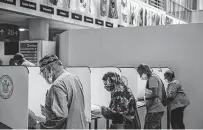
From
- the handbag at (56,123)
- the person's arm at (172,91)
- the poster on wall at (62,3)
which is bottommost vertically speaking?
the handbag at (56,123)

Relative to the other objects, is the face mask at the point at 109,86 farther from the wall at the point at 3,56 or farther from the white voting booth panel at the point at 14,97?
the wall at the point at 3,56

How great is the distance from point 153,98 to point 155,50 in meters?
2.38

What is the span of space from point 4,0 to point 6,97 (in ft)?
16.1

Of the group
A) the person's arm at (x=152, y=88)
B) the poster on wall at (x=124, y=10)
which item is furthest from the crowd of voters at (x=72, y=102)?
the poster on wall at (x=124, y=10)

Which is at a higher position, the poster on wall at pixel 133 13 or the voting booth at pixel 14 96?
the poster on wall at pixel 133 13

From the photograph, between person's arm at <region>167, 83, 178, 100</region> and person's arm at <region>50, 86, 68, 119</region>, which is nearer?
person's arm at <region>50, 86, 68, 119</region>

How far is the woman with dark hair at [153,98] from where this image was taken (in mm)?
4785

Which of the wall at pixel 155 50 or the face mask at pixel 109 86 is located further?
the wall at pixel 155 50

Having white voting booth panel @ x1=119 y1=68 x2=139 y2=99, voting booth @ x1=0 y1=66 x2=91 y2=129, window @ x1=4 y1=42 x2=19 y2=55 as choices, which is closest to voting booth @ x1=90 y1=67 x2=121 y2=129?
white voting booth panel @ x1=119 y1=68 x2=139 y2=99

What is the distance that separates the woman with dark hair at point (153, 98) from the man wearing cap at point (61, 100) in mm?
1651

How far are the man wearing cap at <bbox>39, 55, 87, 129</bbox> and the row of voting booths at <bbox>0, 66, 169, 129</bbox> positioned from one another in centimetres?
32

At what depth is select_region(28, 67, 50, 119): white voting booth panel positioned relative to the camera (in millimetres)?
4469

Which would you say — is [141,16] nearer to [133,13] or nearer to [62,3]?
[133,13]

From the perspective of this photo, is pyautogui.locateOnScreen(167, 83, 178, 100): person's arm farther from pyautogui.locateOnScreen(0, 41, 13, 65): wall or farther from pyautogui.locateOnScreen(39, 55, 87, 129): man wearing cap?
pyautogui.locateOnScreen(0, 41, 13, 65): wall
